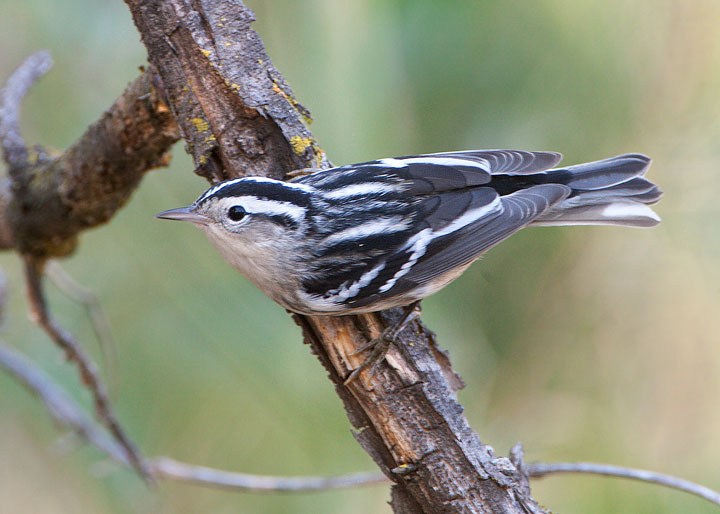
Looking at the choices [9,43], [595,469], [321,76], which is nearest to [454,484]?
[595,469]

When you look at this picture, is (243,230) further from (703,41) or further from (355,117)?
(703,41)

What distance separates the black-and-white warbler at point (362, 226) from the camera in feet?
4.94

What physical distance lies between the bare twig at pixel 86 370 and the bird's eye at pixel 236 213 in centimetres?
94

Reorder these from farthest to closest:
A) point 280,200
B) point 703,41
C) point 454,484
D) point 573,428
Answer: point 573,428 → point 703,41 → point 280,200 → point 454,484

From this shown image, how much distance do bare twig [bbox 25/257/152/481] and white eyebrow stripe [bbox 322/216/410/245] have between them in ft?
3.48

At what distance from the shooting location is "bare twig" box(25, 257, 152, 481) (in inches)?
84.2

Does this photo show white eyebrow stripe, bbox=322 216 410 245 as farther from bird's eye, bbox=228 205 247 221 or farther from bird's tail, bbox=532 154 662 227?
bird's tail, bbox=532 154 662 227

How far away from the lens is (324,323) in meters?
1.55

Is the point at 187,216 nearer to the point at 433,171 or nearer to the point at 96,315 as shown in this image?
the point at 433,171

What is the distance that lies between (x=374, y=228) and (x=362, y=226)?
30 millimetres

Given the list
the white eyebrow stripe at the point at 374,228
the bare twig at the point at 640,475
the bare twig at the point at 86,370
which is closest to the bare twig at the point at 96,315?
the bare twig at the point at 86,370

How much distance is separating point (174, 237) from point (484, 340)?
135 cm

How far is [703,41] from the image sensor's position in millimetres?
2355

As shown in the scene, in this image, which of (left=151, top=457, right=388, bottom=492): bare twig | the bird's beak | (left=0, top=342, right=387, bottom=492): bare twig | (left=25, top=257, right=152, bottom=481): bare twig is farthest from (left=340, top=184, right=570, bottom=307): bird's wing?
(left=25, top=257, right=152, bottom=481): bare twig
